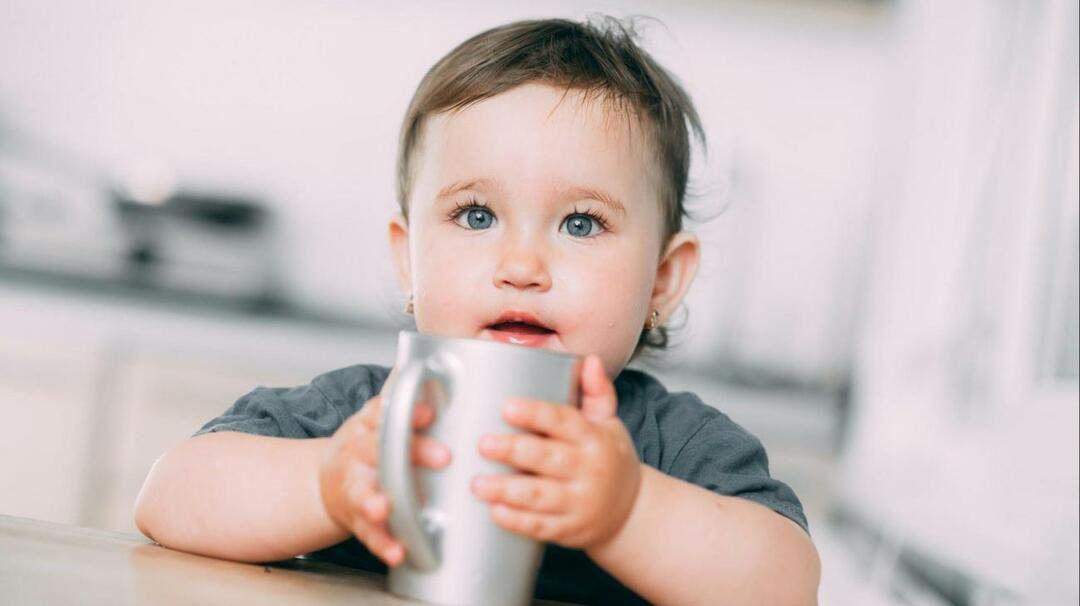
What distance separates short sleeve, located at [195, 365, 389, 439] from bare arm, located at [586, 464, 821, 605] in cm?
33

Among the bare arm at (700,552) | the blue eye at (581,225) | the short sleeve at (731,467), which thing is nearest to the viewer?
the bare arm at (700,552)

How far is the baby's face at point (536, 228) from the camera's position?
0.84 metres

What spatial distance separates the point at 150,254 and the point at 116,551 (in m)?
2.63

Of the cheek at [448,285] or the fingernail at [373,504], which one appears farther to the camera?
the cheek at [448,285]

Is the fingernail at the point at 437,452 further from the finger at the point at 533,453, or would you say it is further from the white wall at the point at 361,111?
the white wall at the point at 361,111

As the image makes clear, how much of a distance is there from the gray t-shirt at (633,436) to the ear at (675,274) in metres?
0.09

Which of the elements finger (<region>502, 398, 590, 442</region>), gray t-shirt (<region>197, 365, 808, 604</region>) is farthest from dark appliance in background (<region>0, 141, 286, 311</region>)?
finger (<region>502, 398, 590, 442</region>)

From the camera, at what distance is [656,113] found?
967 millimetres

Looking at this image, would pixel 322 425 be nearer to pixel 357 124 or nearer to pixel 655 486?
pixel 655 486

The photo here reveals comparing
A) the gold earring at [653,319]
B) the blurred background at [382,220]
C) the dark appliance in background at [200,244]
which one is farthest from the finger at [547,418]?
the dark appliance in background at [200,244]

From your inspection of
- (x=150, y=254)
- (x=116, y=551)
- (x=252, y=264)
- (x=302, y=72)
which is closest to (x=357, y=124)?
(x=302, y=72)

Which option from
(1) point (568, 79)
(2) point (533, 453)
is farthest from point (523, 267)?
(2) point (533, 453)

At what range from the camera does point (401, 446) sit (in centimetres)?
50

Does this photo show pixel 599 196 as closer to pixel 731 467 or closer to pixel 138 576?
pixel 731 467
